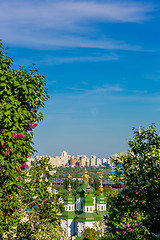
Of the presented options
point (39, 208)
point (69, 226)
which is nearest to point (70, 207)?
point (69, 226)

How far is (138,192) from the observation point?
26.1 feet

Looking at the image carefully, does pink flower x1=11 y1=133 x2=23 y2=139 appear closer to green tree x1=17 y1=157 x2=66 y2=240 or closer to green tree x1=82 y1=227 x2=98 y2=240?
green tree x1=17 y1=157 x2=66 y2=240

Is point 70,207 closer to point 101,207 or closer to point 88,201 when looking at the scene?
point 88,201

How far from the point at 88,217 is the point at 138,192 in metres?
28.3

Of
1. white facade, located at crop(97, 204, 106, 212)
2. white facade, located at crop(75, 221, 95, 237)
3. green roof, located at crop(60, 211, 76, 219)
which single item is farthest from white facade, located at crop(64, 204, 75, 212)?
white facade, located at crop(97, 204, 106, 212)

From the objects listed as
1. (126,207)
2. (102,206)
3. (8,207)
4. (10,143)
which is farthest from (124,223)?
(102,206)

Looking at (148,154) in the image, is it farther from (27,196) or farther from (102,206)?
(102,206)

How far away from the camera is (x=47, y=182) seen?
8.77 m

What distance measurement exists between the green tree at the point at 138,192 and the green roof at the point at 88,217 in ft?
85.1

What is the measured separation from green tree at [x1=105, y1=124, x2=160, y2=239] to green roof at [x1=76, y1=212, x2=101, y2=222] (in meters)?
25.9

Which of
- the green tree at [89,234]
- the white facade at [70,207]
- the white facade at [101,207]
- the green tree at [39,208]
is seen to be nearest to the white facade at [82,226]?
the green tree at [89,234]

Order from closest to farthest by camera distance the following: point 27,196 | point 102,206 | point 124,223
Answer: point 27,196
point 124,223
point 102,206

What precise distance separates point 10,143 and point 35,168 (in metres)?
2.73

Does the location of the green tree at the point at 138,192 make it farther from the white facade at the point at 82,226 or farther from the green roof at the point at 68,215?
the green roof at the point at 68,215
